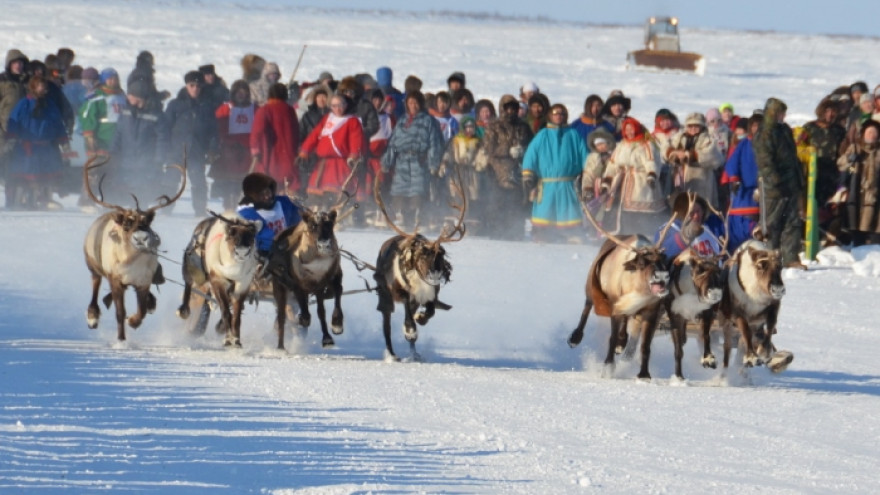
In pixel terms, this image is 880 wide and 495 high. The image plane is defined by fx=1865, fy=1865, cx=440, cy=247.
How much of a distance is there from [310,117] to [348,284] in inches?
155

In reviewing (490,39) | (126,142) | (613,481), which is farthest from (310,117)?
(490,39)

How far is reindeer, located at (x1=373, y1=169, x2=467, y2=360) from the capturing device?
1192 cm

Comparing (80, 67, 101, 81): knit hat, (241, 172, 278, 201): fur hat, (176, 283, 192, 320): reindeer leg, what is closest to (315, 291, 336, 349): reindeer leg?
(241, 172, 278, 201): fur hat

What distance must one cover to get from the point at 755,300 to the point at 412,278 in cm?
219

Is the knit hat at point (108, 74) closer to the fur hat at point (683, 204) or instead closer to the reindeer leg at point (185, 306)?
the reindeer leg at point (185, 306)

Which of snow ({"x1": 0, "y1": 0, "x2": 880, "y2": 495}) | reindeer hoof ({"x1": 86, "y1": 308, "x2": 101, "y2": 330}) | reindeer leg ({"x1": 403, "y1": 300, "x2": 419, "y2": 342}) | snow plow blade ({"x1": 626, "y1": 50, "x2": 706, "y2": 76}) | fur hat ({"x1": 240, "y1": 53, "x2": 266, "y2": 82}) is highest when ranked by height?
snow plow blade ({"x1": 626, "y1": 50, "x2": 706, "y2": 76})

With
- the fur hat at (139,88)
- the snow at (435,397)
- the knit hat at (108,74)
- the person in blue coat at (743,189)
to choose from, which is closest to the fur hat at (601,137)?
the snow at (435,397)

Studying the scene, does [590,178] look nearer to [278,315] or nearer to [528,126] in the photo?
[528,126]

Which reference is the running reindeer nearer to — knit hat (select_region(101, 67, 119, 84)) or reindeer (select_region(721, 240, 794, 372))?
reindeer (select_region(721, 240, 794, 372))

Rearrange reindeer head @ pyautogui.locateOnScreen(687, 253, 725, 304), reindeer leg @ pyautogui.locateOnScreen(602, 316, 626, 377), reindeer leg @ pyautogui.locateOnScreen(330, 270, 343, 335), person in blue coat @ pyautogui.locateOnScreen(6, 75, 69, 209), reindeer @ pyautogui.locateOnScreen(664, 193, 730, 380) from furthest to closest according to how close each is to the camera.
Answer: person in blue coat @ pyautogui.locateOnScreen(6, 75, 69, 209)
reindeer leg @ pyautogui.locateOnScreen(330, 270, 343, 335)
reindeer leg @ pyautogui.locateOnScreen(602, 316, 626, 377)
reindeer @ pyautogui.locateOnScreen(664, 193, 730, 380)
reindeer head @ pyautogui.locateOnScreen(687, 253, 725, 304)

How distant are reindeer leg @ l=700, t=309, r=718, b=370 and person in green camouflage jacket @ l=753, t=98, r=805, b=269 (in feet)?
20.6

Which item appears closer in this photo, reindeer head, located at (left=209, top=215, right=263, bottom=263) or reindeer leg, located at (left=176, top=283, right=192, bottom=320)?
reindeer head, located at (left=209, top=215, right=263, bottom=263)

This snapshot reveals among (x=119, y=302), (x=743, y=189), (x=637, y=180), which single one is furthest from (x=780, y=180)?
(x=119, y=302)

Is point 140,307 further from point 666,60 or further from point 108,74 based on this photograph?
point 666,60
